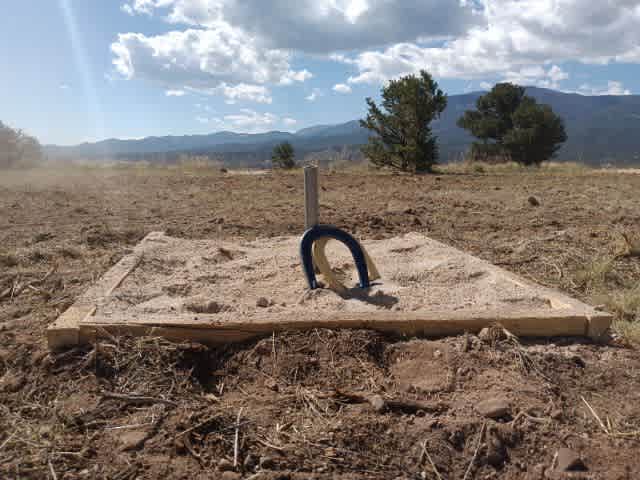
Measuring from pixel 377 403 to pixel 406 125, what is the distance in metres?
13.5

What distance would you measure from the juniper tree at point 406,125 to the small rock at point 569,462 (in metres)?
12.8

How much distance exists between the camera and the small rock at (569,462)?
1588 millimetres

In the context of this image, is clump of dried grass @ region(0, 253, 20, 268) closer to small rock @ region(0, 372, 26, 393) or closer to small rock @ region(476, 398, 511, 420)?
small rock @ region(0, 372, 26, 393)

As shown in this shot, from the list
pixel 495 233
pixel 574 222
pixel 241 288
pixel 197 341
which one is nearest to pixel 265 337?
pixel 197 341

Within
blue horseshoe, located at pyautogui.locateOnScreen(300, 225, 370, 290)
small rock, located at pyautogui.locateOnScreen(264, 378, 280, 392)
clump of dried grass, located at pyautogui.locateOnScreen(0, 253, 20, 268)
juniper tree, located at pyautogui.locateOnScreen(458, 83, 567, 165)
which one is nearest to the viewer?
small rock, located at pyautogui.locateOnScreen(264, 378, 280, 392)

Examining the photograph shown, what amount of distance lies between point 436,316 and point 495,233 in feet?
10.6

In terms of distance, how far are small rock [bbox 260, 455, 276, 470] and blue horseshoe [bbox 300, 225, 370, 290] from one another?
148 cm

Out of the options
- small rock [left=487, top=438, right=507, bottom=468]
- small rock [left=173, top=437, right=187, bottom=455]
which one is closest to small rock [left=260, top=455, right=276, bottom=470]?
small rock [left=173, top=437, right=187, bottom=455]

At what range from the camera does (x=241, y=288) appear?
10.2 ft

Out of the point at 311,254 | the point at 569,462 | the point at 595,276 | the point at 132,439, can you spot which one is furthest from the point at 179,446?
the point at 595,276

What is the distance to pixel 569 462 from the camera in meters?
1.60

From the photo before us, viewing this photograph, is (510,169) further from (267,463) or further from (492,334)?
(267,463)

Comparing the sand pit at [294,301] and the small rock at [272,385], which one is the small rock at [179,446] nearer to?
the small rock at [272,385]

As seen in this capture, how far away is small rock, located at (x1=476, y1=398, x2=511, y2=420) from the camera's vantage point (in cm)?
181
